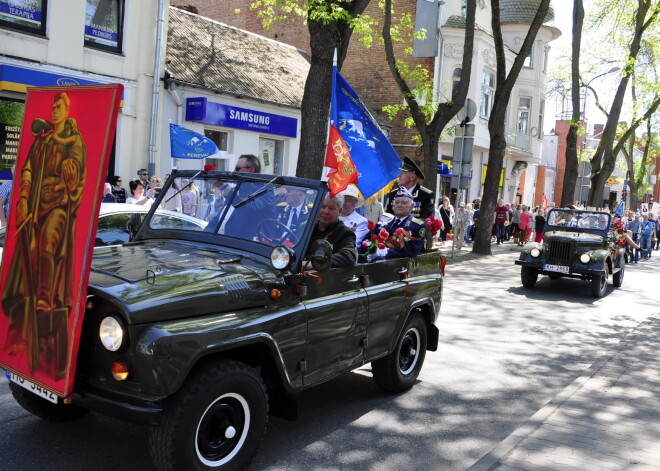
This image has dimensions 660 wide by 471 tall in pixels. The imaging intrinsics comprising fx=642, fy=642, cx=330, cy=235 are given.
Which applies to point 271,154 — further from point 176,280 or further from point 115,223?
point 176,280

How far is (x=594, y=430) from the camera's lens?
198 inches

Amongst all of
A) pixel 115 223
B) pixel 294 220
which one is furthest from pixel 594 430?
pixel 115 223

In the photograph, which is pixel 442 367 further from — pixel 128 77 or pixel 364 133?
pixel 128 77

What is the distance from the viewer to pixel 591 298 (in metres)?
12.9

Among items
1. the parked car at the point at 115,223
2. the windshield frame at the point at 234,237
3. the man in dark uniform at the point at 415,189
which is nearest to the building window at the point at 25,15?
the parked car at the point at 115,223

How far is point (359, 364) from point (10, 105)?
12.3m

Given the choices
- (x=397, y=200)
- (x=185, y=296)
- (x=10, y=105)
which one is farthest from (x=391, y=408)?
(x=10, y=105)

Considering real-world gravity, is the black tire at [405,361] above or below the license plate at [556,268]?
below

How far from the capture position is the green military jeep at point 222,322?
3.44 metres

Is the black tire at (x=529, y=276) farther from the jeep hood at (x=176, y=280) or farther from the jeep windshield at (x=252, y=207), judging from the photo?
the jeep hood at (x=176, y=280)

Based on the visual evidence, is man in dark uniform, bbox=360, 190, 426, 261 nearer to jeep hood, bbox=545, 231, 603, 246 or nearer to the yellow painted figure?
the yellow painted figure

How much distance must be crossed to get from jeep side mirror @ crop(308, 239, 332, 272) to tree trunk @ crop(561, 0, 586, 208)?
18.3 metres

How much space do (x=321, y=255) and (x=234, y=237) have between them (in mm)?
716

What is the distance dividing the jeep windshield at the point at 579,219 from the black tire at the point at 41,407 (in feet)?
40.4
